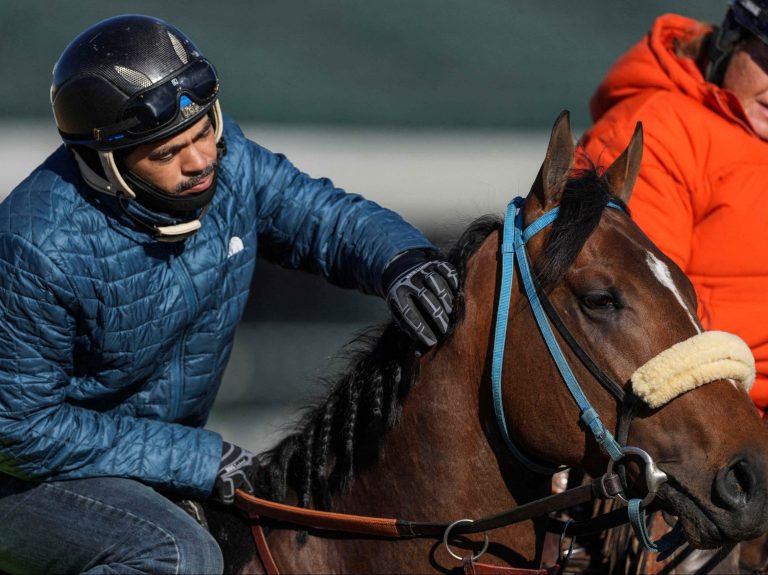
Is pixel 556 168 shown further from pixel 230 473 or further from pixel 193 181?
pixel 230 473

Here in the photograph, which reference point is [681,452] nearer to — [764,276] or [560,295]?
[560,295]

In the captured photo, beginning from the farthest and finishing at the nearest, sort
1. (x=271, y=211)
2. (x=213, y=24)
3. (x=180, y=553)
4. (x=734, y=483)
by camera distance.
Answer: (x=213, y=24) → (x=271, y=211) → (x=180, y=553) → (x=734, y=483)

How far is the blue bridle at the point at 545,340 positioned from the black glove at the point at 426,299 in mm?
128

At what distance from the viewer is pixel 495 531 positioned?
8.46 feet

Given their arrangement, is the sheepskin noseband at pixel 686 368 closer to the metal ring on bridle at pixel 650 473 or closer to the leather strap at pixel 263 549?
the metal ring on bridle at pixel 650 473

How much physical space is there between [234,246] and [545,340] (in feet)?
2.88

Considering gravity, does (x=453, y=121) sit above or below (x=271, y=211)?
below

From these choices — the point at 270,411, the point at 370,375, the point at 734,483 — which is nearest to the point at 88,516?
the point at 370,375

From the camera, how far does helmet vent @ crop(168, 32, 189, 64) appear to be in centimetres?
250

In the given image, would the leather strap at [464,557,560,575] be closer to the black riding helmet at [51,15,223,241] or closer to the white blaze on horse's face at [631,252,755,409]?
the white blaze on horse's face at [631,252,755,409]

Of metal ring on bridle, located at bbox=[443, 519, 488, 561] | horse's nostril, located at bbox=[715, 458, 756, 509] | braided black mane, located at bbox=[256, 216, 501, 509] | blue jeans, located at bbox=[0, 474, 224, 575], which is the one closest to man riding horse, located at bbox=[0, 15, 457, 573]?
blue jeans, located at bbox=[0, 474, 224, 575]

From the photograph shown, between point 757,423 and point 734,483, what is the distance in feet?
0.46

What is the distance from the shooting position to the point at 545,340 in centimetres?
232

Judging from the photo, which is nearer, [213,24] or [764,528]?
[764,528]
